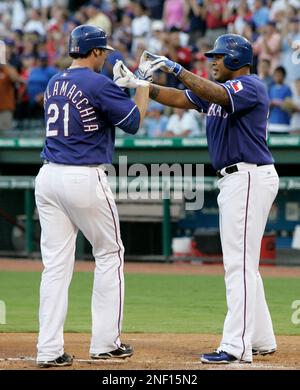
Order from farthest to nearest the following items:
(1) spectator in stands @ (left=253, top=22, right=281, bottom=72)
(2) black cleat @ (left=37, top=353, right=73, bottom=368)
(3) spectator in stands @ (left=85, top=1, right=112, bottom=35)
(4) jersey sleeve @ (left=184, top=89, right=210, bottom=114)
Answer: (3) spectator in stands @ (left=85, top=1, right=112, bottom=35)
(1) spectator in stands @ (left=253, top=22, right=281, bottom=72)
(4) jersey sleeve @ (left=184, top=89, right=210, bottom=114)
(2) black cleat @ (left=37, top=353, right=73, bottom=368)

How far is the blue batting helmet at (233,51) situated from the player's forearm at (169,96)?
1.80 ft

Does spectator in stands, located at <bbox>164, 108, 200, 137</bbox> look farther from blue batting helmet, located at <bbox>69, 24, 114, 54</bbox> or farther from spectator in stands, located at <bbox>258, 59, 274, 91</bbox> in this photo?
blue batting helmet, located at <bbox>69, 24, 114, 54</bbox>

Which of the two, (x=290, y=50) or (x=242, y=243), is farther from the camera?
(x=290, y=50)

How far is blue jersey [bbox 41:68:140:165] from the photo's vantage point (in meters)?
5.98

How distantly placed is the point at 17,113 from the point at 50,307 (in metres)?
10.6

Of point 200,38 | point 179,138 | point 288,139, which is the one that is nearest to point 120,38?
point 200,38

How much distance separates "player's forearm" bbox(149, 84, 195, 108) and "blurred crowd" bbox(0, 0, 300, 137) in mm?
6319

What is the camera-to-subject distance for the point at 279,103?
13219mm

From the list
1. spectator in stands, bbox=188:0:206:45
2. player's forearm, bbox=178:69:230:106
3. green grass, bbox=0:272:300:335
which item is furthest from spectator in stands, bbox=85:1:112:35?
player's forearm, bbox=178:69:230:106

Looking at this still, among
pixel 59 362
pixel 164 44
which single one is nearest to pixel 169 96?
pixel 59 362

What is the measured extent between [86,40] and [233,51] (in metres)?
0.94

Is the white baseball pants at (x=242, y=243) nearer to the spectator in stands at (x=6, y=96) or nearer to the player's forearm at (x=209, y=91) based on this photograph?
the player's forearm at (x=209, y=91)

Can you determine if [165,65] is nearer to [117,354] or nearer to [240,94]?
[240,94]

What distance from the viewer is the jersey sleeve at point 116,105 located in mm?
5965
